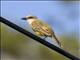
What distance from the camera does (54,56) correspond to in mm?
3443

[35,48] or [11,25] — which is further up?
[11,25]

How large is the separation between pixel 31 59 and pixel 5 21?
3.17 metres

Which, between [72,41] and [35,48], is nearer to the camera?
[72,41]

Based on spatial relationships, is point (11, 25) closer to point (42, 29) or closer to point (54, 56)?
point (42, 29)

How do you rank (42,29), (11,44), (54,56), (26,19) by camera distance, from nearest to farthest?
(26,19), (42,29), (54,56), (11,44)

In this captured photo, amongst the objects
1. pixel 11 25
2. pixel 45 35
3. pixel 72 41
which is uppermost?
pixel 11 25

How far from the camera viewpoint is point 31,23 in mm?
1783

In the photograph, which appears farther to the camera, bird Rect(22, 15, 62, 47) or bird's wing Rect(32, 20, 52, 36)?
bird's wing Rect(32, 20, 52, 36)

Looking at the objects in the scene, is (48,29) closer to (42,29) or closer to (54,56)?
(42,29)

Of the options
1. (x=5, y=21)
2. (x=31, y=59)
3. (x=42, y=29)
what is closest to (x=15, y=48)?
(x=31, y=59)

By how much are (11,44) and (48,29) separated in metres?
2.49

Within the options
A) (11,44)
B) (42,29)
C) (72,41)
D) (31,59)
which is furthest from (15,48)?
(42,29)

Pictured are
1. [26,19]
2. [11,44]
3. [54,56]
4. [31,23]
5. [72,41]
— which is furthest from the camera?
[11,44]

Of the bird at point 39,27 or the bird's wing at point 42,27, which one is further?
the bird's wing at point 42,27
